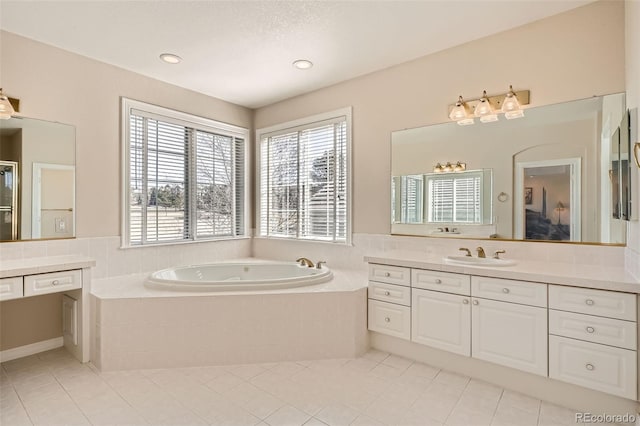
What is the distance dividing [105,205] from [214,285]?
143 cm

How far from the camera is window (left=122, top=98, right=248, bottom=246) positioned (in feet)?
11.0

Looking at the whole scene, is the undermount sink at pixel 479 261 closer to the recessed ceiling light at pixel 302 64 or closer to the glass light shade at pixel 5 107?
the recessed ceiling light at pixel 302 64

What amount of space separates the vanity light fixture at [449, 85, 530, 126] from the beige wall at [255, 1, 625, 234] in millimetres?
70

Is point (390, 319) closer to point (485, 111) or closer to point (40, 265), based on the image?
point (485, 111)

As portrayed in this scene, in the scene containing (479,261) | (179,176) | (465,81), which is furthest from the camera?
(179,176)

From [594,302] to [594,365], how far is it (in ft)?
1.17

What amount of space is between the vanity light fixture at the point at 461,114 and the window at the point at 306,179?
3.74 ft

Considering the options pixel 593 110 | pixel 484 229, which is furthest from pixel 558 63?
pixel 484 229

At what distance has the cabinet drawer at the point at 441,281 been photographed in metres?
2.38

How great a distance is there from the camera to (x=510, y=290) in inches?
86.0

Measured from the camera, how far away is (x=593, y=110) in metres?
2.33

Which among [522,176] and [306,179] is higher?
[306,179]

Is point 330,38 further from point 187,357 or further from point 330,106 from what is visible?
point 187,357

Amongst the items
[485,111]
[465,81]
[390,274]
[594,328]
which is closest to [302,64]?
[465,81]
